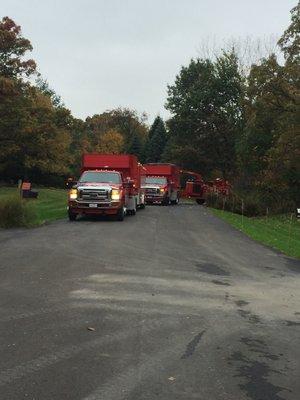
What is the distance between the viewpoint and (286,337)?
6586 millimetres

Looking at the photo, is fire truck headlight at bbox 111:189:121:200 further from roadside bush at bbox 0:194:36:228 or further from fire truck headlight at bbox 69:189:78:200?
roadside bush at bbox 0:194:36:228

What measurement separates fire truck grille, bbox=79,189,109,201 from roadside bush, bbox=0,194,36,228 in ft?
11.4

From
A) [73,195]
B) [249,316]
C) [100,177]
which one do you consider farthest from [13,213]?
[249,316]

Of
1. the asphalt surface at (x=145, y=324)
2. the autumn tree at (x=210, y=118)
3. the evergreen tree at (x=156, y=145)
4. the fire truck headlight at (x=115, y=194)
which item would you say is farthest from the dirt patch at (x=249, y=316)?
the evergreen tree at (x=156, y=145)

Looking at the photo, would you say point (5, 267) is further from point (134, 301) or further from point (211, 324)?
point (211, 324)

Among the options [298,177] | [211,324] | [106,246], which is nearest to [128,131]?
[298,177]

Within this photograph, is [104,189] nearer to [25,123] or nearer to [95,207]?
[95,207]

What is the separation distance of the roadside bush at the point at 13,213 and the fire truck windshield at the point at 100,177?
4838 mm

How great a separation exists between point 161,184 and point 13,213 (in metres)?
21.9

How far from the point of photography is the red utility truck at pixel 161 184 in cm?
3869

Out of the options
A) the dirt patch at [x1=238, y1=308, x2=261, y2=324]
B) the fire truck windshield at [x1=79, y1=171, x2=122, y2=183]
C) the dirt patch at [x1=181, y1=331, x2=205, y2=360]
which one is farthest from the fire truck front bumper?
the dirt patch at [x1=181, y1=331, x2=205, y2=360]

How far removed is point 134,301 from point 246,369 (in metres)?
2.90

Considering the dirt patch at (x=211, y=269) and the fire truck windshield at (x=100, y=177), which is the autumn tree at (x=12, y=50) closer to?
the fire truck windshield at (x=100, y=177)

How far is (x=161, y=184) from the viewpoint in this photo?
128 ft
